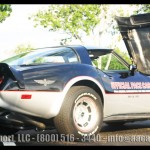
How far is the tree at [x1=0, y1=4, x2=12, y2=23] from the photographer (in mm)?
22684

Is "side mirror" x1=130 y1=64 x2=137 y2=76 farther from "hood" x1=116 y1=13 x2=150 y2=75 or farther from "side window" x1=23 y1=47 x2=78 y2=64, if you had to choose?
"side window" x1=23 y1=47 x2=78 y2=64

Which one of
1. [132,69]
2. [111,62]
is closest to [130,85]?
[132,69]

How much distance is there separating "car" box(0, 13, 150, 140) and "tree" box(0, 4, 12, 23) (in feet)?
55.9

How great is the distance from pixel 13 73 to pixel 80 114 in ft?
3.81

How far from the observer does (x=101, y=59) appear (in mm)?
6504

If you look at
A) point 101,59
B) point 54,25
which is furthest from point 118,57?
point 54,25

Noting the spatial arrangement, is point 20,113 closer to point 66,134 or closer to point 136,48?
point 66,134

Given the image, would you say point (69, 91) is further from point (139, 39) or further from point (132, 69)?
point (139, 39)

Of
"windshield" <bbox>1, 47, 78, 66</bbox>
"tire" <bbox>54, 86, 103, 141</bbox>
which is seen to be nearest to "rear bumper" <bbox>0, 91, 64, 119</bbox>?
"tire" <bbox>54, 86, 103, 141</bbox>

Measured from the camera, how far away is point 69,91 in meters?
5.22

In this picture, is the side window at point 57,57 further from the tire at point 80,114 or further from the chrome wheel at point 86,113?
the chrome wheel at point 86,113

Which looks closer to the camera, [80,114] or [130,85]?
[80,114]

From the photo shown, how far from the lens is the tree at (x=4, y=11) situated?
22684 millimetres

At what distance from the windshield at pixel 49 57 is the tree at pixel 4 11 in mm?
17218
